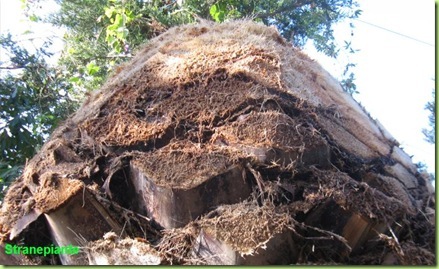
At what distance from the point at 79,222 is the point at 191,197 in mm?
588

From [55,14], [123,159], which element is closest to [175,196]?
[123,159]

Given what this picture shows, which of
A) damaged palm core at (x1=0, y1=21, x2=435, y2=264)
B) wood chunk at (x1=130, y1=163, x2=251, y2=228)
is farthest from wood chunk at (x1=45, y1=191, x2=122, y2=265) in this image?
wood chunk at (x1=130, y1=163, x2=251, y2=228)

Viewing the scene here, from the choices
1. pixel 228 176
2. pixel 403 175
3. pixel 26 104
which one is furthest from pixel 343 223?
pixel 26 104

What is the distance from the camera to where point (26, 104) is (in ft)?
21.5

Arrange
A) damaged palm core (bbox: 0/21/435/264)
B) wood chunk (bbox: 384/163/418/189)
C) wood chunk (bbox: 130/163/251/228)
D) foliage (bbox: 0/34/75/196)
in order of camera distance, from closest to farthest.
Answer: damaged palm core (bbox: 0/21/435/264) < wood chunk (bbox: 130/163/251/228) < wood chunk (bbox: 384/163/418/189) < foliage (bbox: 0/34/75/196)

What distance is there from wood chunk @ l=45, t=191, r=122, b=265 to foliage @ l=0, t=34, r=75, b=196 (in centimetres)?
303

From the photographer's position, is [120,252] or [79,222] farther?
[79,222]

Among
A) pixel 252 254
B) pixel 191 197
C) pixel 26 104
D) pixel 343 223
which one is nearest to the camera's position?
pixel 252 254

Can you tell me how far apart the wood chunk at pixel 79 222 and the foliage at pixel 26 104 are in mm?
3028

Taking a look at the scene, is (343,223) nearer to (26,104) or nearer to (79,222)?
(79,222)

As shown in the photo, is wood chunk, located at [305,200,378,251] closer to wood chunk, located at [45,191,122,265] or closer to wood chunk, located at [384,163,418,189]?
wood chunk, located at [384,163,418,189]

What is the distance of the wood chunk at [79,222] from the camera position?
→ 253 cm

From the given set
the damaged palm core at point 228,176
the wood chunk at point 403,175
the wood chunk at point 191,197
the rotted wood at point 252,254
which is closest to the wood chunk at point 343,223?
the damaged palm core at point 228,176

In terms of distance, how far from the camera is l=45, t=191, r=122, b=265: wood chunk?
8.29 ft
